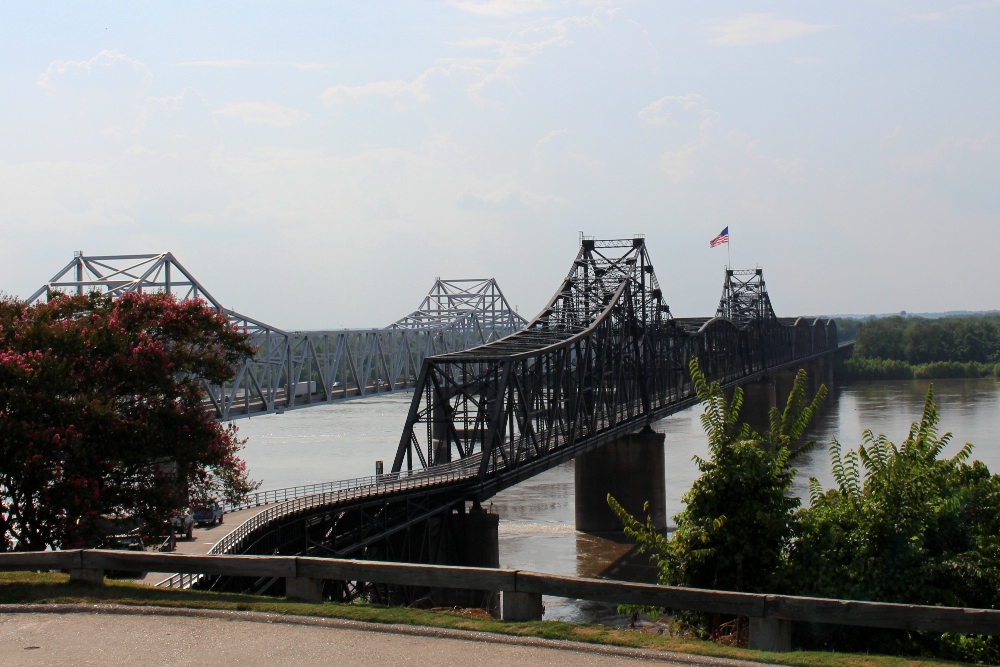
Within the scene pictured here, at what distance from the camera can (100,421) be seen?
22000mm

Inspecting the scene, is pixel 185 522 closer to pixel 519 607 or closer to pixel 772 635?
pixel 519 607

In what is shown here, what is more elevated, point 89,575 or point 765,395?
point 89,575

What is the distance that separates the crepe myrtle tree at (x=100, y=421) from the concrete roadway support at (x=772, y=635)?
13669 mm

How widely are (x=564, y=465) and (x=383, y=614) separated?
74653 millimetres

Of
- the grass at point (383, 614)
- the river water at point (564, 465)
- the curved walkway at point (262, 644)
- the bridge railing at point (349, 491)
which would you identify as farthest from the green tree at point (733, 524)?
the river water at point (564, 465)

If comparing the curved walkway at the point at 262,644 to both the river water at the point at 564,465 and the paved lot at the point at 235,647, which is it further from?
the river water at the point at 564,465

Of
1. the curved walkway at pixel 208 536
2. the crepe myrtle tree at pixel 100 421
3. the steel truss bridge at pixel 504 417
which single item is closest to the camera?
Answer: the crepe myrtle tree at pixel 100 421

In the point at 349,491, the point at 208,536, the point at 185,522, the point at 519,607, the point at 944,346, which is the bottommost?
the point at 208,536

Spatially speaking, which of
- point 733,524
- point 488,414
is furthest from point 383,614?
point 488,414

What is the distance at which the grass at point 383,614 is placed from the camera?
12416 mm

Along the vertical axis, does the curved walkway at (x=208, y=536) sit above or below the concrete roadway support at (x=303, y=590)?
below

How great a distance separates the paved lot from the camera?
12242 mm

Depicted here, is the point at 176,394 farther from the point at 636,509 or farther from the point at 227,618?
the point at 636,509

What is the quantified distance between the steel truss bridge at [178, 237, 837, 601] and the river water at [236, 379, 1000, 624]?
4.81 m
